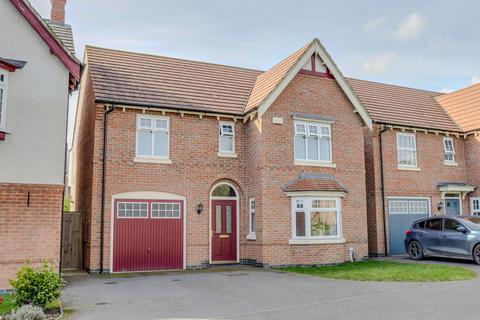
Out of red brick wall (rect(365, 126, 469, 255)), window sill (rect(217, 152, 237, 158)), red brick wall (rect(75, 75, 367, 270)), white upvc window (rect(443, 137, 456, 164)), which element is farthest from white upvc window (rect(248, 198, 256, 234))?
white upvc window (rect(443, 137, 456, 164))

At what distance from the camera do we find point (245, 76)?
2195 cm

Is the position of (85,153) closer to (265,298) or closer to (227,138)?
(227,138)

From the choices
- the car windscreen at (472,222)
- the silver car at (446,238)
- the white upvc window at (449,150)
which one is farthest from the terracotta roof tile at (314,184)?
the white upvc window at (449,150)

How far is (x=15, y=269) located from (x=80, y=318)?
13.3 ft

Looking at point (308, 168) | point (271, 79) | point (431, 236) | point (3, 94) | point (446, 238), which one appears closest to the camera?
point (3, 94)

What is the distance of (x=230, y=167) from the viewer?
61.0ft

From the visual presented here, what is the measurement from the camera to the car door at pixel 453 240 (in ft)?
55.5

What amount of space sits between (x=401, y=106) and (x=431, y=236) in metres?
8.04

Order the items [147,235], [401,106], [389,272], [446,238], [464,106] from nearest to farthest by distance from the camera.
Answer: [389,272]
[147,235]
[446,238]
[401,106]
[464,106]

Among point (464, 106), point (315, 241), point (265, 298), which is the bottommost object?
point (265, 298)

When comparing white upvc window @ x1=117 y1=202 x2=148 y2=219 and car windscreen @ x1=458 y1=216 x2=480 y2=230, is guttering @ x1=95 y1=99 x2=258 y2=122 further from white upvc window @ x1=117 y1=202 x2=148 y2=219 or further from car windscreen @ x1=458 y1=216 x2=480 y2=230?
car windscreen @ x1=458 y1=216 x2=480 y2=230

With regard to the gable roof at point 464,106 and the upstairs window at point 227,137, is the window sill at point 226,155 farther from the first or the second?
the gable roof at point 464,106

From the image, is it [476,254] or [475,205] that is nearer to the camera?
[476,254]

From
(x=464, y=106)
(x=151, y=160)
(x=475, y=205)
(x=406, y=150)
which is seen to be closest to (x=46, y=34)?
(x=151, y=160)
